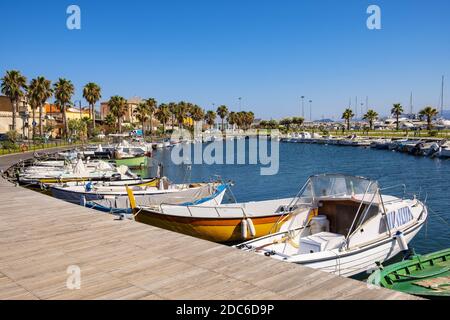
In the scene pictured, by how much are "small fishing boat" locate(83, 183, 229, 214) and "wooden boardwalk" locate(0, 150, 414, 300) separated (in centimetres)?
1068

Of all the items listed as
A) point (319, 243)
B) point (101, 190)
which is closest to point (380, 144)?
point (101, 190)

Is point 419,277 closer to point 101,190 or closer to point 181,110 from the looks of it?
point 101,190

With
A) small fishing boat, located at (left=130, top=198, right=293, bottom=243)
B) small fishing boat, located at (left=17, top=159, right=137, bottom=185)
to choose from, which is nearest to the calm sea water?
small fishing boat, located at (left=17, top=159, right=137, bottom=185)

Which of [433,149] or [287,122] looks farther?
[287,122]

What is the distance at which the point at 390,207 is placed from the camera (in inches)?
641

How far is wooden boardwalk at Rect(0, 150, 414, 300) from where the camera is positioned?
675 cm

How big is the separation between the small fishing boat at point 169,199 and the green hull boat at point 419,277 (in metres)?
11.8

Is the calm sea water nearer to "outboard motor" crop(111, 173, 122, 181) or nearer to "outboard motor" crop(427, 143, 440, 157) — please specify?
"outboard motor" crop(427, 143, 440, 157)

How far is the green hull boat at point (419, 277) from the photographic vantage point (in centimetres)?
1059

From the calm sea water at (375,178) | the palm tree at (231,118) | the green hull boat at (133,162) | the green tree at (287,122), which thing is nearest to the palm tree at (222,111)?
the palm tree at (231,118)

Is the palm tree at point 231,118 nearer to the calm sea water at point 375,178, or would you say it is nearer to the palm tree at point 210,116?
the palm tree at point 210,116

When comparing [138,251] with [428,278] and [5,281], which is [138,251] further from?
[428,278]

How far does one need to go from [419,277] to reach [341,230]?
391 cm

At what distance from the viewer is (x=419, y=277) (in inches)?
449
